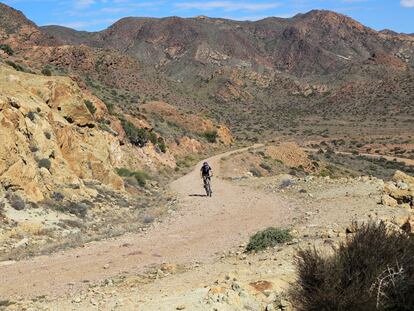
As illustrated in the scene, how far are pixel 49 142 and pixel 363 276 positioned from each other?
52.3 ft

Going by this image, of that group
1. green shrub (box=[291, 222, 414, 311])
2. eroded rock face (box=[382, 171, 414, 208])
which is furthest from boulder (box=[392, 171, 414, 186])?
green shrub (box=[291, 222, 414, 311])

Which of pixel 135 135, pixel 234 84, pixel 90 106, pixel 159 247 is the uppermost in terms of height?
pixel 234 84

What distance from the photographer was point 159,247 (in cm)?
1342

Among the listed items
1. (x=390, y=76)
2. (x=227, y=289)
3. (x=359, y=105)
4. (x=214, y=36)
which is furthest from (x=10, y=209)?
(x=214, y=36)

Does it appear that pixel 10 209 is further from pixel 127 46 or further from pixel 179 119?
pixel 127 46

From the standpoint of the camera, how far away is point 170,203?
21703mm

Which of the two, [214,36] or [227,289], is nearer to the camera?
[227,289]

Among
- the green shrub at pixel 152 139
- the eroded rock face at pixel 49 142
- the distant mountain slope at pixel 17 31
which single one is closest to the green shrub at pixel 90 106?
the eroded rock face at pixel 49 142

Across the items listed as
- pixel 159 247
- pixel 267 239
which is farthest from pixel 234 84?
pixel 267 239

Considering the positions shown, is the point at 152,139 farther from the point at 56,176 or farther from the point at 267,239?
the point at 267,239

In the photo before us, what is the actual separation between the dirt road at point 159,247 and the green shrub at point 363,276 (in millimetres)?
5034

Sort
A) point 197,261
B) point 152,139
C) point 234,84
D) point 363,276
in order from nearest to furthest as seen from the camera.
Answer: point 363,276 → point 197,261 → point 152,139 → point 234,84

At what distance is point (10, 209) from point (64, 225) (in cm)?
166

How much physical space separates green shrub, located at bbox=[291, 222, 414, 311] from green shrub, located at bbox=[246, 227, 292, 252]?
491 centimetres
